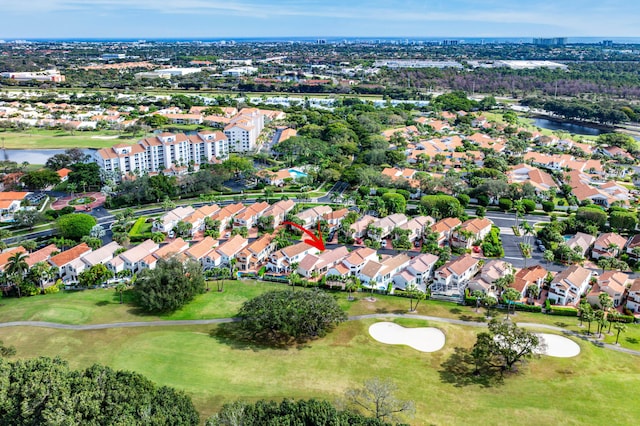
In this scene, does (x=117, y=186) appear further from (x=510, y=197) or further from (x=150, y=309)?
(x=510, y=197)

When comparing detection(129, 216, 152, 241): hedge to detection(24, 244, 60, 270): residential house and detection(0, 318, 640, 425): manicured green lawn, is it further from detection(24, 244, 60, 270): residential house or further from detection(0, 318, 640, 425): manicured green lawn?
detection(0, 318, 640, 425): manicured green lawn

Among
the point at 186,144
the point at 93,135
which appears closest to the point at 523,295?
the point at 186,144

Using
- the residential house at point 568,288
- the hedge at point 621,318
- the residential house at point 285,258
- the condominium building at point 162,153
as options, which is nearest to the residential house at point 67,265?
the residential house at point 285,258

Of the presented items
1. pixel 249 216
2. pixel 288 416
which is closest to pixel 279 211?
pixel 249 216

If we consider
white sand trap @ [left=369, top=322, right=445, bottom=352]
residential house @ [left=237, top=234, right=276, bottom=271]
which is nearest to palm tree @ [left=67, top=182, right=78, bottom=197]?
residential house @ [left=237, top=234, right=276, bottom=271]

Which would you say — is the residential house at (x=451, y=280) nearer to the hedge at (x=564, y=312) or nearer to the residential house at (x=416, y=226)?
the hedge at (x=564, y=312)

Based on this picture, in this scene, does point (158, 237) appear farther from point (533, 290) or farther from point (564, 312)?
point (564, 312)

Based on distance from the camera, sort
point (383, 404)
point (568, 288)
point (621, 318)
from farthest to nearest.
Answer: point (568, 288) → point (621, 318) → point (383, 404)
